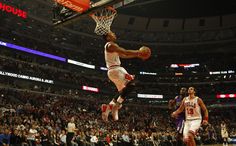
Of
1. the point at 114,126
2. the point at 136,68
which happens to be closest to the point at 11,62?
the point at 114,126

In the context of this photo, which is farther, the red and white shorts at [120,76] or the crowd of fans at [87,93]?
the crowd of fans at [87,93]

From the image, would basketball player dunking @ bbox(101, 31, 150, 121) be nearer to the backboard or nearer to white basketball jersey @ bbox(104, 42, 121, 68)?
white basketball jersey @ bbox(104, 42, 121, 68)

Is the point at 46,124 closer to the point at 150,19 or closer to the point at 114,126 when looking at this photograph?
the point at 114,126

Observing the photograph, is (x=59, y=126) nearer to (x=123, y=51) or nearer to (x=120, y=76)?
(x=120, y=76)

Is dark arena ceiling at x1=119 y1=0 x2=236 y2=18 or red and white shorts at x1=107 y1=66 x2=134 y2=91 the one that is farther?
dark arena ceiling at x1=119 y1=0 x2=236 y2=18

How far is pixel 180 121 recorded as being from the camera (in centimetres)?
1070

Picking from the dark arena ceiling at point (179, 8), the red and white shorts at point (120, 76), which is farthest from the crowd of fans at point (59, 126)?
the dark arena ceiling at point (179, 8)

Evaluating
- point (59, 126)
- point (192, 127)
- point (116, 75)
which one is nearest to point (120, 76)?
point (116, 75)

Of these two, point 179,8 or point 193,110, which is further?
point 179,8

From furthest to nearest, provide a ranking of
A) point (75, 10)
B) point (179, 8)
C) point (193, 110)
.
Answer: point (179, 8) < point (75, 10) < point (193, 110)

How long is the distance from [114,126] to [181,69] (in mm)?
23040

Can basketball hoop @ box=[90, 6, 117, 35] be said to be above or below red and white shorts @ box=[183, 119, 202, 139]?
above

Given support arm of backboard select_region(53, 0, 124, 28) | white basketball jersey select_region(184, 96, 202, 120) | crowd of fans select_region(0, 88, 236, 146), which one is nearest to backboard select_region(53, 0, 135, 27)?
support arm of backboard select_region(53, 0, 124, 28)

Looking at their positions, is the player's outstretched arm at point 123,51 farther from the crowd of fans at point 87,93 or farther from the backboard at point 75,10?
the crowd of fans at point 87,93
